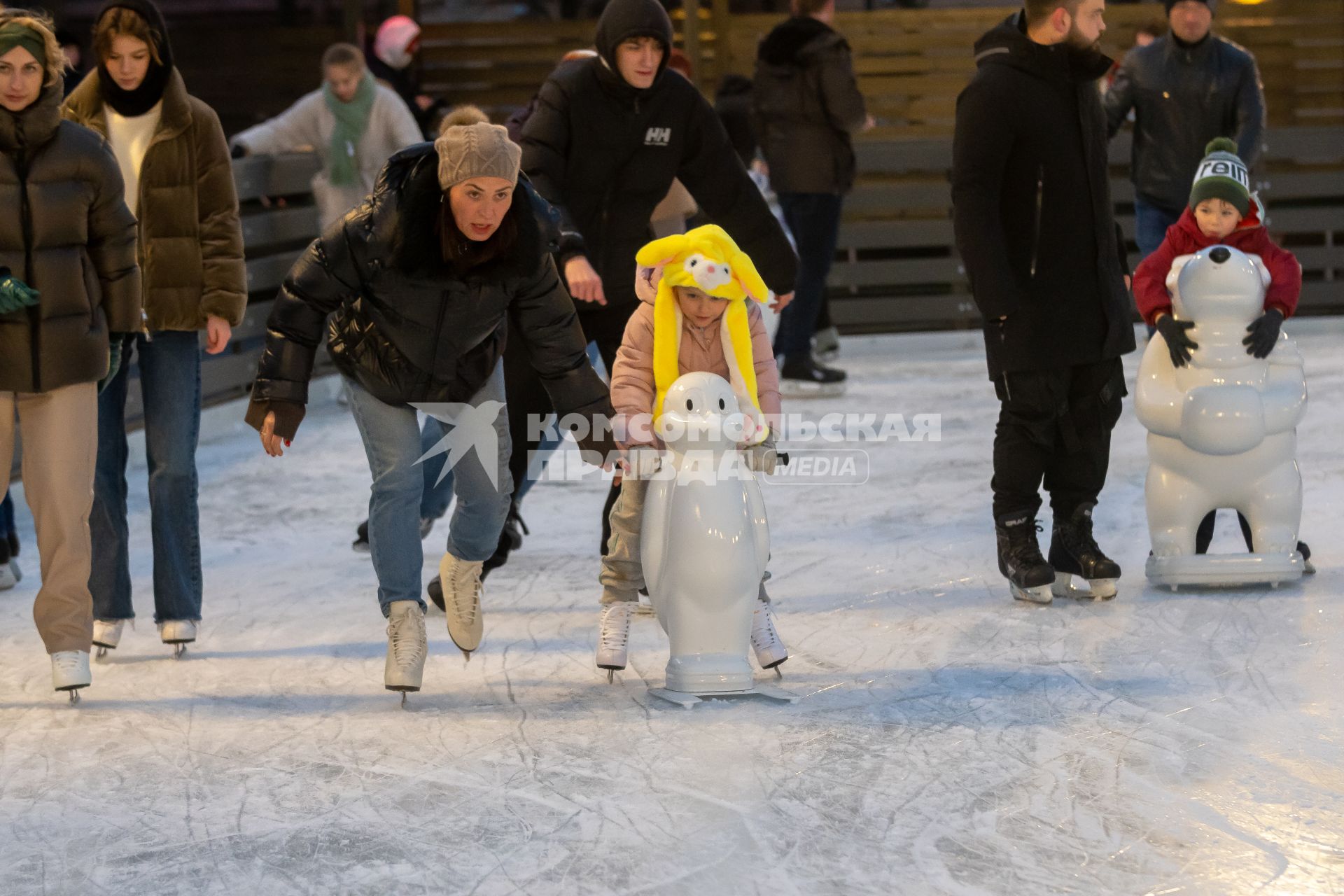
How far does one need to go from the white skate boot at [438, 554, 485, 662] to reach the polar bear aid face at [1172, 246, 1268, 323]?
1.92 m

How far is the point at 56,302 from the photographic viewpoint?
140 inches

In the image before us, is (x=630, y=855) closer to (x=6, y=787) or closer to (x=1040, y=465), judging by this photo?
(x=6, y=787)

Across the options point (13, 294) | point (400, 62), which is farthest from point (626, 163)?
point (400, 62)

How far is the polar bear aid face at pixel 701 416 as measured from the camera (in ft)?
11.4

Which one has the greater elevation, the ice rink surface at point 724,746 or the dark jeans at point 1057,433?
the dark jeans at point 1057,433

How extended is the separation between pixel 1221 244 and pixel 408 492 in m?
2.18

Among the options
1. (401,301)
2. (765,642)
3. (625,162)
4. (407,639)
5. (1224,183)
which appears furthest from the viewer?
(625,162)

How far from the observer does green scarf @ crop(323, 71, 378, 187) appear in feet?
25.3

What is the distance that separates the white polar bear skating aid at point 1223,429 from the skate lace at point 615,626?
4.77 feet

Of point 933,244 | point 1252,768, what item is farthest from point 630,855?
point 933,244

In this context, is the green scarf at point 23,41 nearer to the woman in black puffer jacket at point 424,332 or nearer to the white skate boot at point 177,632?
the woman in black puffer jacket at point 424,332

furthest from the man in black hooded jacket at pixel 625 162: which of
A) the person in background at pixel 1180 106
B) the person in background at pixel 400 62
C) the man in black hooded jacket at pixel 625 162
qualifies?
the person in background at pixel 400 62

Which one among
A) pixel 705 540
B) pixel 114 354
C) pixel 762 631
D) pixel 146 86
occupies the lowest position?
pixel 762 631

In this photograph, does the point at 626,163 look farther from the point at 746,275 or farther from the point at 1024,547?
the point at 1024,547
